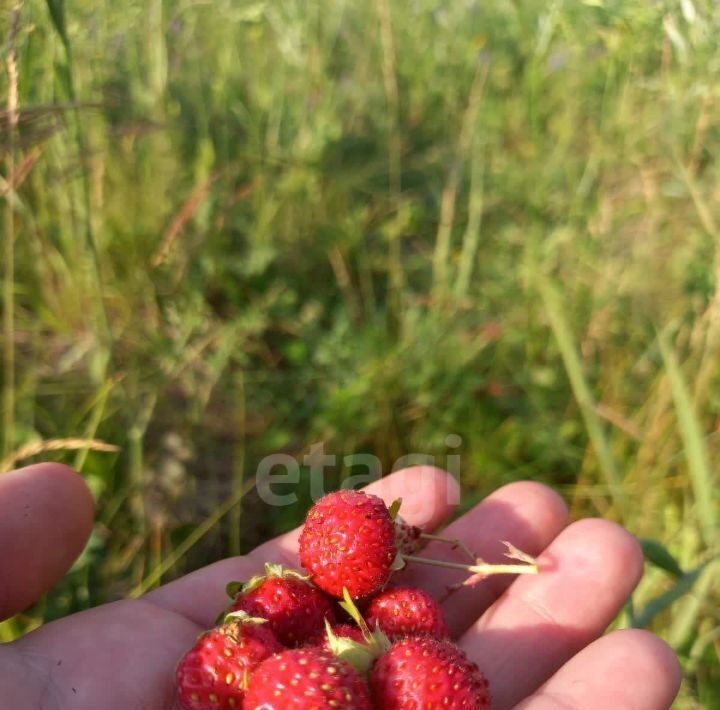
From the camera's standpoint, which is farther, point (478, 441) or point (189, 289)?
point (189, 289)

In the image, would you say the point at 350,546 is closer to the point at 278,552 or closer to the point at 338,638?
the point at 338,638

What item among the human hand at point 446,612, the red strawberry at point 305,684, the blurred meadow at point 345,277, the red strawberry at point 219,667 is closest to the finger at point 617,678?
the human hand at point 446,612

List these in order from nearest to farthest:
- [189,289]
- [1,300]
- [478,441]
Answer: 1. [478,441]
2. [189,289]
3. [1,300]

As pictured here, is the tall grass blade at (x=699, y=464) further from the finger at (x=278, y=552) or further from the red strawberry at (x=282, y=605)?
the red strawberry at (x=282, y=605)

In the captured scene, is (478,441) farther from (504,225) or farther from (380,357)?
(504,225)

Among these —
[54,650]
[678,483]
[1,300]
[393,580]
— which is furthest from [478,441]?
[1,300]

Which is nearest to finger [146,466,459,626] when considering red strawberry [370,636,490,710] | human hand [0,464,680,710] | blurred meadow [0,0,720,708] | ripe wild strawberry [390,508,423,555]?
human hand [0,464,680,710]

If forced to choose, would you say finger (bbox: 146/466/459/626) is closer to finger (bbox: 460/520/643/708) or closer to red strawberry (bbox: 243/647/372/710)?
finger (bbox: 460/520/643/708)
